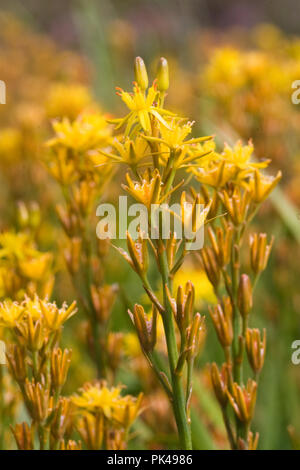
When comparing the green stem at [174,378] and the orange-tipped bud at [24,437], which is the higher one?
the green stem at [174,378]

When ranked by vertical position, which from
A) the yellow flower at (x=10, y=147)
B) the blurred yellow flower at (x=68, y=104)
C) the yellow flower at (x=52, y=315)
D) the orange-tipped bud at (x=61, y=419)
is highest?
the blurred yellow flower at (x=68, y=104)

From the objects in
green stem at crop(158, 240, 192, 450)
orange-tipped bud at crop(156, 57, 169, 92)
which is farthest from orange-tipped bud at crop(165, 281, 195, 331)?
orange-tipped bud at crop(156, 57, 169, 92)

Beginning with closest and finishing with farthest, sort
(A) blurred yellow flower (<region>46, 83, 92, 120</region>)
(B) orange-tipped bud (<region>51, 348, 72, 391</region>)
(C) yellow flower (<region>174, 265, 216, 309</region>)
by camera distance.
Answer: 1. (B) orange-tipped bud (<region>51, 348, 72, 391</region>)
2. (C) yellow flower (<region>174, 265, 216, 309</region>)
3. (A) blurred yellow flower (<region>46, 83, 92, 120</region>)

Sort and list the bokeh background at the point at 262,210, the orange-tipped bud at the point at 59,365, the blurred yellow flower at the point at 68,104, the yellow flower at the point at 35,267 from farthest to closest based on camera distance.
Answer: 1. the blurred yellow flower at the point at 68,104
2. the bokeh background at the point at 262,210
3. the yellow flower at the point at 35,267
4. the orange-tipped bud at the point at 59,365

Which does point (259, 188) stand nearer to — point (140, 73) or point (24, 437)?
point (140, 73)

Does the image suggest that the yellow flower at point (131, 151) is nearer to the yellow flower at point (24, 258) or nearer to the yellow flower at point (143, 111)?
the yellow flower at point (143, 111)

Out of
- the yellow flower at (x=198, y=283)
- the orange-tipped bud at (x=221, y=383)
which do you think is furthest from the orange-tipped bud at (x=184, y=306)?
the yellow flower at (x=198, y=283)

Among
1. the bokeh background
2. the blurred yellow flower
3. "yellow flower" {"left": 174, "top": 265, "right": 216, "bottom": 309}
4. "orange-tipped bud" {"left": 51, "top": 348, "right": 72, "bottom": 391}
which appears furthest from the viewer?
the blurred yellow flower

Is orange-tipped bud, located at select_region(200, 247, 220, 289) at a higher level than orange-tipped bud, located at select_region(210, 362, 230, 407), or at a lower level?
higher

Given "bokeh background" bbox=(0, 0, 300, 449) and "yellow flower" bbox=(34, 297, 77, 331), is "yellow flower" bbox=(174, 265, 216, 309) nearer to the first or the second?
"bokeh background" bbox=(0, 0, 300, 449)
